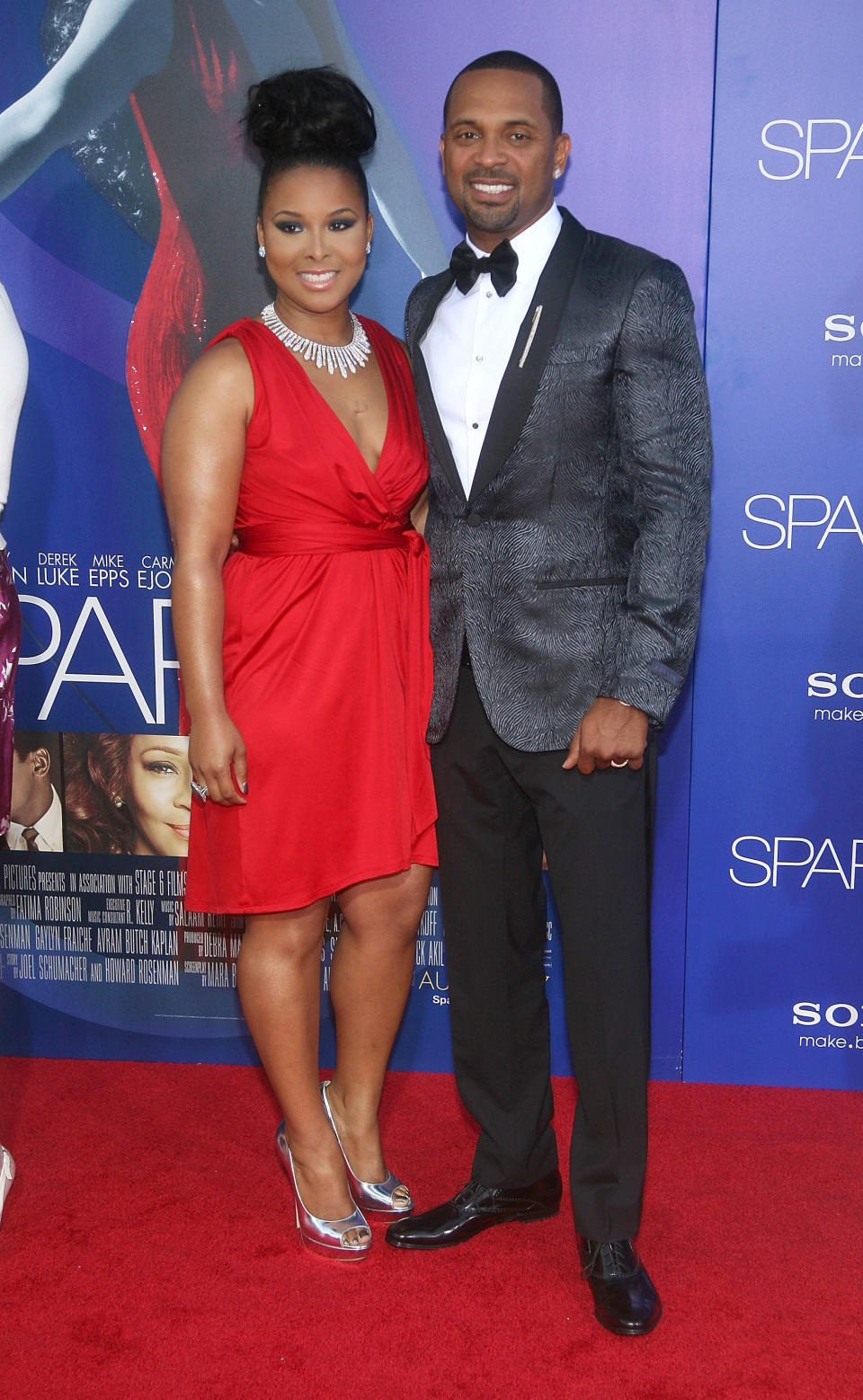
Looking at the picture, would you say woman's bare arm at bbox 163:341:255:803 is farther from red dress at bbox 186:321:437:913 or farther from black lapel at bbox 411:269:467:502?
black lapel at bbox 411:269:467:502

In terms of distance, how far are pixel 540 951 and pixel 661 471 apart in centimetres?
89

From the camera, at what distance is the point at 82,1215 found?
2.28 meters

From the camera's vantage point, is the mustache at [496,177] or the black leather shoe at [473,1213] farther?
the black leather shoe at [473,1213]

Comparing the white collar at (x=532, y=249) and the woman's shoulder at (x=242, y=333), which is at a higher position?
the white collar at (x=532, y=249)

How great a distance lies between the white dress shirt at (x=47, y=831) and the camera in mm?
2842

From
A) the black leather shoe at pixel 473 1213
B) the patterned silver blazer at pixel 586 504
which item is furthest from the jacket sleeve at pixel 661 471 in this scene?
the black leather shoe at pixel 473 1213

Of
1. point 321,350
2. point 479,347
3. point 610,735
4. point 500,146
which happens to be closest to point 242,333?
point 321,350

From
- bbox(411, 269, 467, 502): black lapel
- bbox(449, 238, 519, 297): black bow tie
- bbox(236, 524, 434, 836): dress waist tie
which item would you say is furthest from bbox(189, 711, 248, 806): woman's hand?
bbox(449, 238, 519, 297): black bow tie

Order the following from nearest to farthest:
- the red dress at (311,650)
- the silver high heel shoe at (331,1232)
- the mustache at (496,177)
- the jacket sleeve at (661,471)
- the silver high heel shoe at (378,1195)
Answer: the jacket sleeve at (661,471), the mustache at (496,177), the red dress at (311,650), the silver high heel shoe at (331,1232), the silver high heel shoe at (378,1195)

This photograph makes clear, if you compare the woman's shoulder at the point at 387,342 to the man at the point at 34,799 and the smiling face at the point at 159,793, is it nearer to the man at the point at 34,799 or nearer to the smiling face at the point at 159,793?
the smiling face at the point at 159,793

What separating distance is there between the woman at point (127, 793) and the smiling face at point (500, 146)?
1339 millimetres

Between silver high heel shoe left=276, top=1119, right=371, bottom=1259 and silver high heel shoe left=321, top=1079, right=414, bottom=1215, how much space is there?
2.5 inches

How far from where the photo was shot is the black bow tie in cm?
193

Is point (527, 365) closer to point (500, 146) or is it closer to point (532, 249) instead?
point (532, 249)
